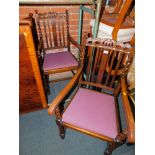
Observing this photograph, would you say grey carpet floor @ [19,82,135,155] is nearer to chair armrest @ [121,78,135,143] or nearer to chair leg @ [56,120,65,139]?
chair leg @ [56,120,65,139]

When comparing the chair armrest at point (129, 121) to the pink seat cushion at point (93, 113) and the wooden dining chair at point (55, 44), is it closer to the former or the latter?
the pink seat cushion at point (93, 113)

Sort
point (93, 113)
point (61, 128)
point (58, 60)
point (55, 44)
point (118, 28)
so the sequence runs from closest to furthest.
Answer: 1. point (93, 113)
2. point (61, 128)
3. point (118, 28)
4. point (58, 60)
5. point (55, 44)

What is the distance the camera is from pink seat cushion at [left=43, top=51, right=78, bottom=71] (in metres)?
1.82

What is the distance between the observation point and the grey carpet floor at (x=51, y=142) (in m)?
1.59

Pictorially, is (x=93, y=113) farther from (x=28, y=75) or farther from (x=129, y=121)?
(x=28, y=75)

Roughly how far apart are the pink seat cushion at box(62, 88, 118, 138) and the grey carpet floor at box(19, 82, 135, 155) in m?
0.51

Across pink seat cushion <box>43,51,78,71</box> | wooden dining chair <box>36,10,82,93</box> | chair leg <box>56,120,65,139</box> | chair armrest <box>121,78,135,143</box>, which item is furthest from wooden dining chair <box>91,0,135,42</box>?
chair leg <box>56,120,65,139</box>

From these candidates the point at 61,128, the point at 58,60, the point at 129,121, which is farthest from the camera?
the point at 58,60

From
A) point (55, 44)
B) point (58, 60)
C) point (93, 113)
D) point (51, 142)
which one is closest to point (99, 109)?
point (93, 113)

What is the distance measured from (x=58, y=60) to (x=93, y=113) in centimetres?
88

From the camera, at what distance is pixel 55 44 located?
205cm
